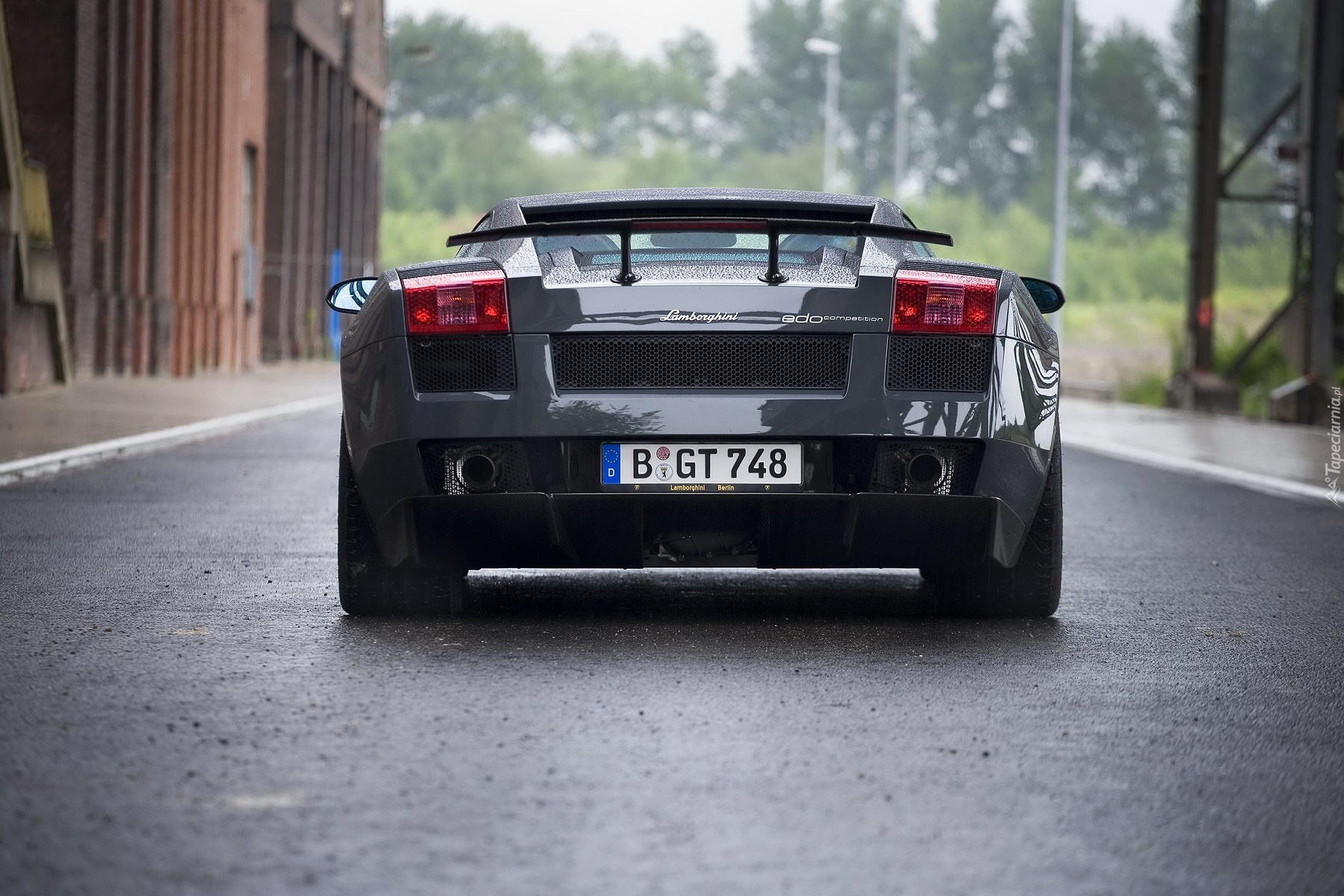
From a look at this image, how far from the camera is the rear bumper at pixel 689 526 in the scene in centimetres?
601

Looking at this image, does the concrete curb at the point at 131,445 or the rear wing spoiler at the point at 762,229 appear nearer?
the rear wing spoiler at the point at 762,229

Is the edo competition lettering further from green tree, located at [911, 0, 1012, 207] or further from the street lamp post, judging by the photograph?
green tree, located at [911, 0, 1012, 207]

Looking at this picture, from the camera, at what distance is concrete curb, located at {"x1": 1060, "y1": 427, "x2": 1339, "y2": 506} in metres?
13.3

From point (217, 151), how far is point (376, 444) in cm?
3226

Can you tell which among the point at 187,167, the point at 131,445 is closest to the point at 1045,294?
the point at 131,445

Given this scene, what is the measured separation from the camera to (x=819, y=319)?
5.99 m

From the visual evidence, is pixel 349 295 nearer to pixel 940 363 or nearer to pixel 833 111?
pixel 940 363

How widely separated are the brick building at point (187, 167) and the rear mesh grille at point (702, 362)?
1776 cm

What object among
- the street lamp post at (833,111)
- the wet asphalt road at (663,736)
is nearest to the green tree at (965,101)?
the street lamp post at (833,111)

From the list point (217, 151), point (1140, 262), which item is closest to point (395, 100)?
point (1140, 262)

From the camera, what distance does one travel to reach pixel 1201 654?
6.11 metres

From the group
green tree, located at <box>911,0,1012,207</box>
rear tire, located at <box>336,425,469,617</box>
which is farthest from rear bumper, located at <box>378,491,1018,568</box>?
green tree, located at <box>911,0,1012,207</box>

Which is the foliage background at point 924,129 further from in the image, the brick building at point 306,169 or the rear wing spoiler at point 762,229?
the rear wing spoiler at point 762,229

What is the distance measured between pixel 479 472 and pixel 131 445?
988 centimetres
